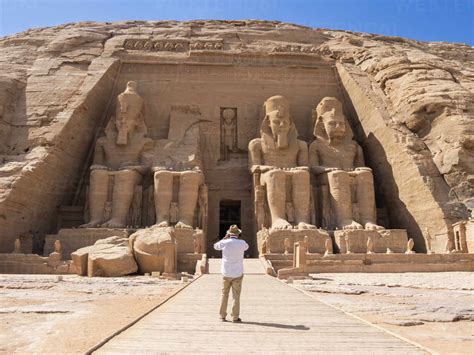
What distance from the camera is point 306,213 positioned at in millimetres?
13516

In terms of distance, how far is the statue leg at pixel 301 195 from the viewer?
1348 centimetres

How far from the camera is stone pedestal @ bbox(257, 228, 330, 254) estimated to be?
12.3 metres

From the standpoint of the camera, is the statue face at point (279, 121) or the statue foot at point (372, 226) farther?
the statue face at point (279, 121)

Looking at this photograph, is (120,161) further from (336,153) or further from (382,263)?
(382,263)

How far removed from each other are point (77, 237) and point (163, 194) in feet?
8.79

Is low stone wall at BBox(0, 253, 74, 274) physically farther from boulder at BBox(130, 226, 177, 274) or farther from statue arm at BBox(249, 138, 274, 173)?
statue arm at BBox(249, 138, 274, 173)

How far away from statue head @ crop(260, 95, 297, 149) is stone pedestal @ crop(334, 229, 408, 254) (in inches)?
143

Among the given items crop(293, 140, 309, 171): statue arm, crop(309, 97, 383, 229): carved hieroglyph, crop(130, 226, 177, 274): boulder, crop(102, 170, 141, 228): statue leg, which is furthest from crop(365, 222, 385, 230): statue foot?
crop(102, 170, 141, 228): statue leg

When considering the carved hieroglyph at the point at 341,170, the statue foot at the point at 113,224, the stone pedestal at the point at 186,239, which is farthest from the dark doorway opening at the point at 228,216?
the stone pedestal at the point at 186,239

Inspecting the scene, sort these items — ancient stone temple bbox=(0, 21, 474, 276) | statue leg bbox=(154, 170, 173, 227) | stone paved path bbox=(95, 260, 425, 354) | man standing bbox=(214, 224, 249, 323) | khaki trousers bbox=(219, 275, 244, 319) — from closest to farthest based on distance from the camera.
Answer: stone paved path bbox=(95, 260, 425, 354)
khaki trousers bbox=(219, 275, 244, 319)
man standing bbox=(214, 224, 249, 323)
ancient stone temple bbox=(0, 21, 474, 276)
statue leg bbox=(154, 170, 173, 227)

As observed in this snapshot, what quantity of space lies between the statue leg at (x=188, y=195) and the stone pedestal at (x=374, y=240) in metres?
4.21

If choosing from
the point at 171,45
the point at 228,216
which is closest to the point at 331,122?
the point at 228,216

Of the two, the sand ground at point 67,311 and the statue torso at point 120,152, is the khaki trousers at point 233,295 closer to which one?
the sand ground at point 67,311

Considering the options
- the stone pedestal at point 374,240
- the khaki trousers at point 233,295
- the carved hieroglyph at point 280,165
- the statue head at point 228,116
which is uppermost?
the statue head at point 228,116
